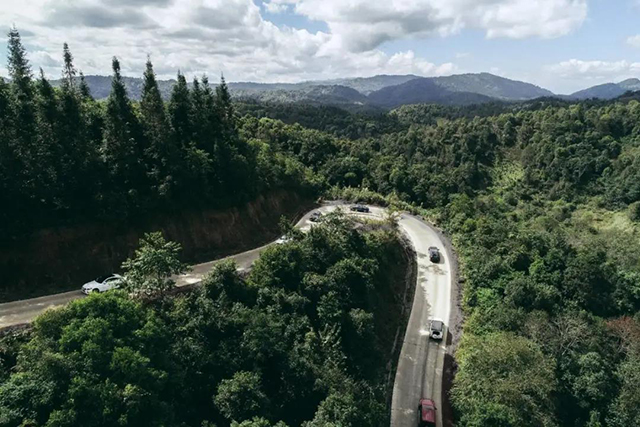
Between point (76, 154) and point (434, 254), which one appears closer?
point (76, 154)

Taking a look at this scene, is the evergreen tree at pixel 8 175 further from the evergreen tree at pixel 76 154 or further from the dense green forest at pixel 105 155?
the evergreen tree at pixel 76 154

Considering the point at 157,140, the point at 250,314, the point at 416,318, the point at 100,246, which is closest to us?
the point at 250,314

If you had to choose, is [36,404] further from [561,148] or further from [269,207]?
[561,148]

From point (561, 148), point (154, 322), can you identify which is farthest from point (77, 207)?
point (561, 148)

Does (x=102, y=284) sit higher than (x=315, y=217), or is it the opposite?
(x=102, y=284)

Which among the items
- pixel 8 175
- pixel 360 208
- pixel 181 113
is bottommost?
pixel 360 208

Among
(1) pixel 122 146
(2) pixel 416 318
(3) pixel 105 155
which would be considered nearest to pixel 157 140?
(1) pixel 122 146

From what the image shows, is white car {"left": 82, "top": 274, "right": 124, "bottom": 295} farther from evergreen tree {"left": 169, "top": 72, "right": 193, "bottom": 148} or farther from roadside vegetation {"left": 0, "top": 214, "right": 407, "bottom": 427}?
evergreen tree {"left": 169, "top": 72, "right": 193, "bottom": 148}

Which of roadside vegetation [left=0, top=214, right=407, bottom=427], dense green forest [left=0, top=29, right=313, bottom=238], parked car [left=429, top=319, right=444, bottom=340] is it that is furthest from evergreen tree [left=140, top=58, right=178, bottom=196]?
parked car [left=429, top=319, right=444, bottom=340]

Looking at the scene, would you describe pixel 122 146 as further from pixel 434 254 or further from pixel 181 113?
pixel 434 254
